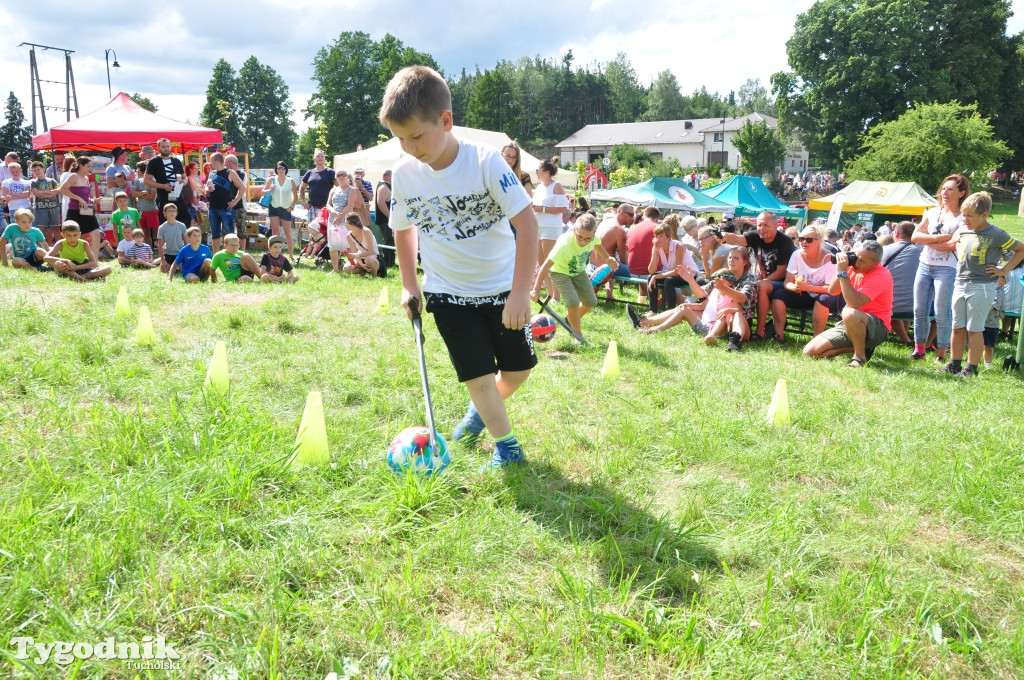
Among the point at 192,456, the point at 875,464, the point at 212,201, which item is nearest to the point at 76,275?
the point at 212,201

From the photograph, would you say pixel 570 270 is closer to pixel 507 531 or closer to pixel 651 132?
pixel 507 531

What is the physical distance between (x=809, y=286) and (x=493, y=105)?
81963mm

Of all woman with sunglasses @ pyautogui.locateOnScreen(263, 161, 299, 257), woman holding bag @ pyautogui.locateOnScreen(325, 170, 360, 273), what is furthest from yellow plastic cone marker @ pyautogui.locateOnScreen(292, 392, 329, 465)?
woman with sunglasses @ pyautogui.locateOnScreen(263, 161, 299, 257)

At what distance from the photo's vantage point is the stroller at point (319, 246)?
12578 mm

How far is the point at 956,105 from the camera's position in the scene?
3139 cm

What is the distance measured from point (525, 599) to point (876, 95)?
187 ft

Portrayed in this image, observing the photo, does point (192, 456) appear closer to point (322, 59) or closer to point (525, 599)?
point (525, 599)

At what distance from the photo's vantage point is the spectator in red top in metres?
9.93

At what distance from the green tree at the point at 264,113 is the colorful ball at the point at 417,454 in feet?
291

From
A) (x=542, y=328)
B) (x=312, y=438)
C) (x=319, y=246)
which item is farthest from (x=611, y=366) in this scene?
(x=319, y=246)

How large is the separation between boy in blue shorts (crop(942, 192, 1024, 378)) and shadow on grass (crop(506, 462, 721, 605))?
5.00 meters

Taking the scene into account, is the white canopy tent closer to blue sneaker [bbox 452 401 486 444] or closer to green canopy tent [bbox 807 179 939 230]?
green canopy tent [bbox 807 179 939 230]

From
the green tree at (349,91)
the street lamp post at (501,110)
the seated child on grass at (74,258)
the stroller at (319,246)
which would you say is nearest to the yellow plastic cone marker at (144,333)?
the seated child on grass at (74,258)

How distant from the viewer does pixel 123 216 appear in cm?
1248
